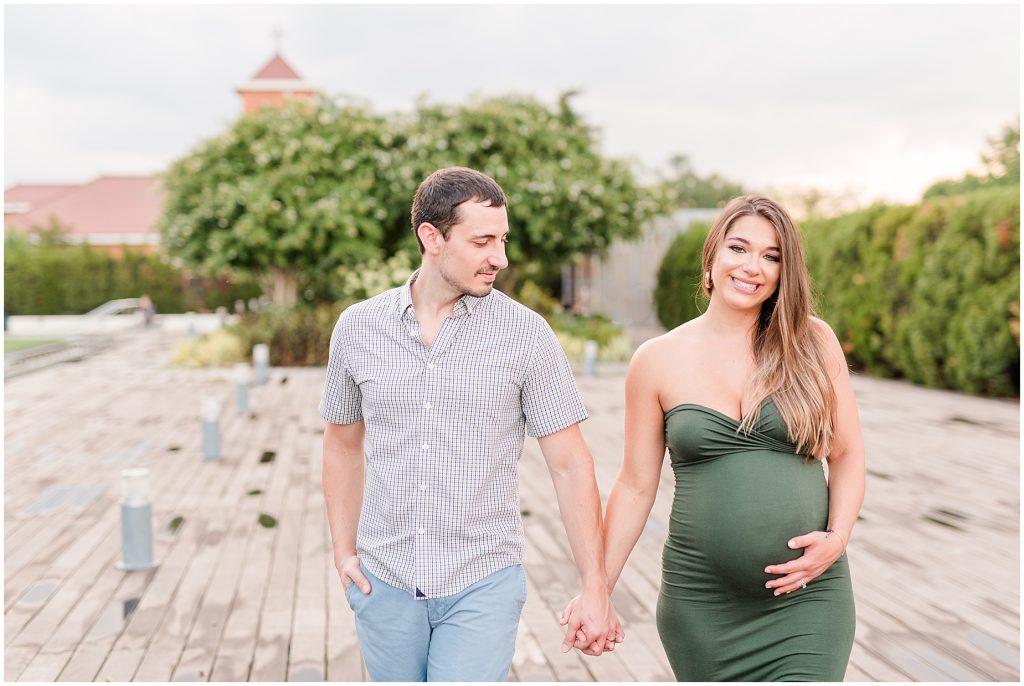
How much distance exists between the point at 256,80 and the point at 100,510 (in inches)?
1443

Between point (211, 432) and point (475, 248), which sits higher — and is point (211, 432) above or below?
below

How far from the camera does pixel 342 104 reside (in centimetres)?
1984

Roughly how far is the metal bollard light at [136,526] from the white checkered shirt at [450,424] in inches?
135

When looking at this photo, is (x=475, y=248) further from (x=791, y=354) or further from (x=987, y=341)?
(x=987, y=341)

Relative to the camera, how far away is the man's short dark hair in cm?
234

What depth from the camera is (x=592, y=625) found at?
2.48 m

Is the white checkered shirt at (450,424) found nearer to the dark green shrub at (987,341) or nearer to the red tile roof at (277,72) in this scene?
the dark green shrub at (987,341)

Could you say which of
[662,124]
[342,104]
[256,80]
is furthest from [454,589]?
[256,80]

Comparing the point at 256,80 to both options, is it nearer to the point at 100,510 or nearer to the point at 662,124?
the point at 662,124

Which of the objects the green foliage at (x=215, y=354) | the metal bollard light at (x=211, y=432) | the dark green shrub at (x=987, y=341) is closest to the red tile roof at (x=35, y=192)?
the green foliage at (x=215, y=354)

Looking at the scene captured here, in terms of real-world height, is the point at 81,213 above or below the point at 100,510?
above

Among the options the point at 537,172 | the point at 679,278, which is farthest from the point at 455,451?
→ the point at 679,278

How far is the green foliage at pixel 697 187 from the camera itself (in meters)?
58.6

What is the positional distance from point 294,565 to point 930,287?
11349 millimetres
